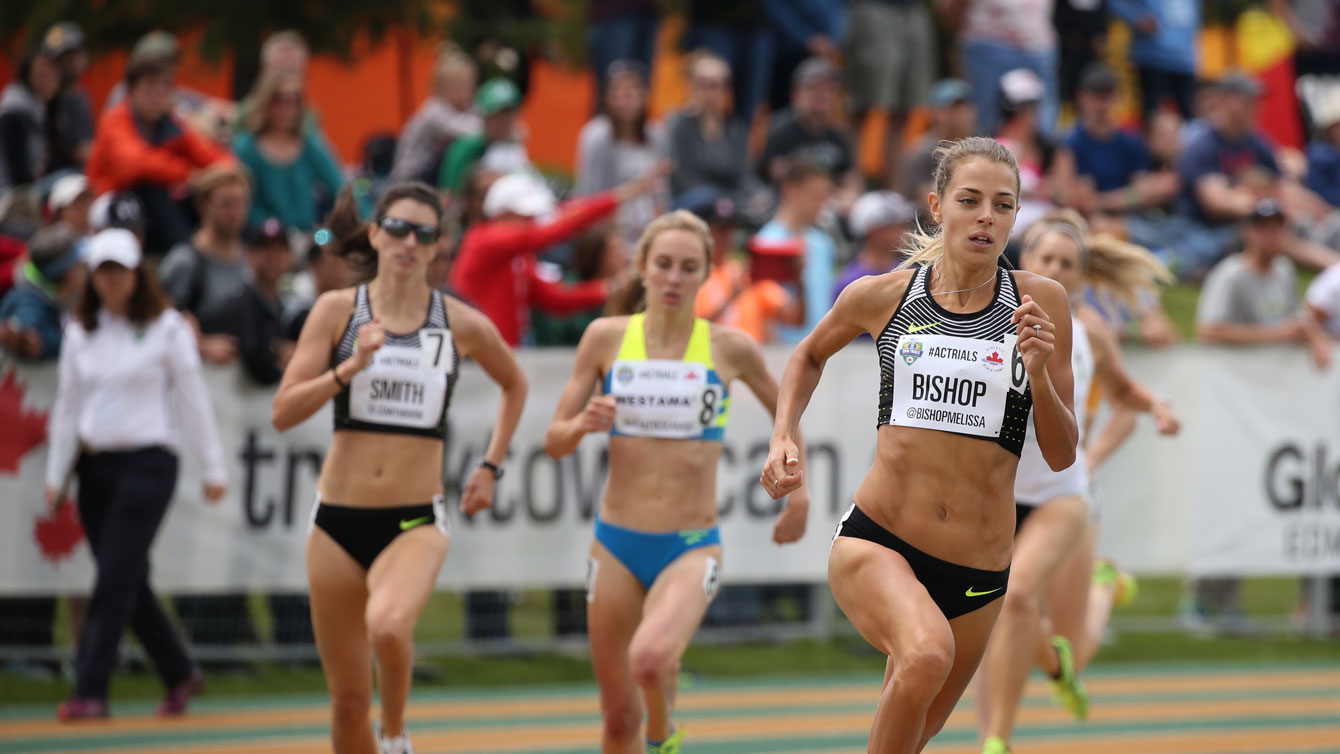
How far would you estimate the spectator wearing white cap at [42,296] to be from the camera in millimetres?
9531

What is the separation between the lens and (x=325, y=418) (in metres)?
9.95

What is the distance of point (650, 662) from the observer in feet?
20.6

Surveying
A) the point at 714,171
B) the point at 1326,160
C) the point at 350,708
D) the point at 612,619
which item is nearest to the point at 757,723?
the point at 612,619

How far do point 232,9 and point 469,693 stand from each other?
9802 mm

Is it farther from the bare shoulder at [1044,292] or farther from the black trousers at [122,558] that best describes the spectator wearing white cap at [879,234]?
the bare shoulder at [1044,292]

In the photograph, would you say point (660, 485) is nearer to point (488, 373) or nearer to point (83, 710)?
point (488, 373)

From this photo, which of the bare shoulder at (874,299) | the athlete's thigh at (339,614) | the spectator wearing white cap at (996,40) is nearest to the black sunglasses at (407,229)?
the athlete's thigh at (339,614)

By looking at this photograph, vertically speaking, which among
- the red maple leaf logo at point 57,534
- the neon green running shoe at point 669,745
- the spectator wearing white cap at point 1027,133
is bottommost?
the neon green running shoe at point 669,745

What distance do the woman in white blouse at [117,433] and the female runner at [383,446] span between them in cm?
250

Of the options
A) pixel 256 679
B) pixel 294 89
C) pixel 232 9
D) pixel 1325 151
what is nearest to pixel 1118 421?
pixel 256 679

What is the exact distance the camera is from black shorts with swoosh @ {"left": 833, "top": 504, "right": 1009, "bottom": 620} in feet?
17.9

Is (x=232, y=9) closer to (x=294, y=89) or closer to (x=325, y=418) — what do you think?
(x=294, y=89)

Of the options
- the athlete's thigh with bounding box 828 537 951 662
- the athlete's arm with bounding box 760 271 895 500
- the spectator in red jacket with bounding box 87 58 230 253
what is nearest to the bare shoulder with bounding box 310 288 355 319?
the athlete's arm with bounding box 760 271 895 500

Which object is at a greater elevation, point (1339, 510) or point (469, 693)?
point (1339, 510)
